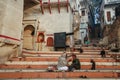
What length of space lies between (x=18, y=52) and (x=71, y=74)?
660cm

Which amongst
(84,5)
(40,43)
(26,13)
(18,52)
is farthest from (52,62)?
(84,5)

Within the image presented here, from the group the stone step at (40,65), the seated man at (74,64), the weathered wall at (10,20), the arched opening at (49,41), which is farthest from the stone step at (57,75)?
the arched opening at (49,41)

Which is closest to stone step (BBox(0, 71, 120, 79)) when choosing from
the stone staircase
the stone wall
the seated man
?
the stone staircase

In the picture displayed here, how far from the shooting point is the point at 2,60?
13.4 m

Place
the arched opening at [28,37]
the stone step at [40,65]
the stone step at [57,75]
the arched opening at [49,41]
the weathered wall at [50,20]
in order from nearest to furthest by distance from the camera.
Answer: the stone step at [57,75] → the stone step at [40,65] → the arched opening at [49,41] → the arched opening at [28,37] → the weathered wall at [50,20]

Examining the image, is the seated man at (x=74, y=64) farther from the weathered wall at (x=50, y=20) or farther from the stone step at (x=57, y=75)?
the weathered wall at (x=50, y=20)

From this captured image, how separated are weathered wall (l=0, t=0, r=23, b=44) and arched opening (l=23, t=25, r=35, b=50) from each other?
7261 mm

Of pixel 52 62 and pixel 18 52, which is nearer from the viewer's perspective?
pixel 52 62

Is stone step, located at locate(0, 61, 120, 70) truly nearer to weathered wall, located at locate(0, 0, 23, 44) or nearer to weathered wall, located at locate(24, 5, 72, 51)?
weathered wall, located at locate(0, 0, 23, 44)

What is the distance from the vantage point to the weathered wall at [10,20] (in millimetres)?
13474

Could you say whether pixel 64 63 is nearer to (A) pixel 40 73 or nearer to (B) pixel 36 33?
(A) pixel 40 73

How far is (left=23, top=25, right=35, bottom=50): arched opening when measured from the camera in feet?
74.4

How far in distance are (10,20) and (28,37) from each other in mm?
8753

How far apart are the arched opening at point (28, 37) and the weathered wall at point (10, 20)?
286 inches
